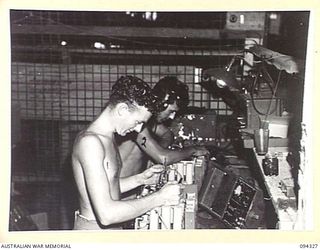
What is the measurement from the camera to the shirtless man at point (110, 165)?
99 cm

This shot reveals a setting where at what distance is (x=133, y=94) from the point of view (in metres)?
1.05

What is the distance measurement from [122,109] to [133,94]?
1.7 inches

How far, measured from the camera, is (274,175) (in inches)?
50.4

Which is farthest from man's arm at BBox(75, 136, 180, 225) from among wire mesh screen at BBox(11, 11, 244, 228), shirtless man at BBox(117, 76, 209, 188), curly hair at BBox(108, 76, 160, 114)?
wire mesh screen at BBox(11, 11, 244, 228)

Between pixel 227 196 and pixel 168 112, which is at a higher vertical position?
pixel 168 112

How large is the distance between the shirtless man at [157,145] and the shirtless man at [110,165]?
1.33 ft

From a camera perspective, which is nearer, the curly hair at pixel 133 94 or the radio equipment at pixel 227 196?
the curly hair at pixel 133 94

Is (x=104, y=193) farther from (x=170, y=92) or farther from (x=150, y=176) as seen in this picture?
(x=170, y=92)

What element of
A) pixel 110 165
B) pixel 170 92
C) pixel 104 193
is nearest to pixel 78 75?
pixel 170 92

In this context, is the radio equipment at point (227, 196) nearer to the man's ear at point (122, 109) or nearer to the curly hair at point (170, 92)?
the curly hair at point (170, 92)

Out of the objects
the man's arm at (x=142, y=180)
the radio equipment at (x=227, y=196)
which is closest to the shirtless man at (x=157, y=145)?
the radio equipment at (x=227, y=196)

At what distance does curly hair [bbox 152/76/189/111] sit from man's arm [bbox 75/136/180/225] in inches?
22.2

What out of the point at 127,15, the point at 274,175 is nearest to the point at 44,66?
the point at 127,15
